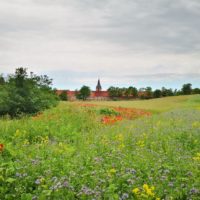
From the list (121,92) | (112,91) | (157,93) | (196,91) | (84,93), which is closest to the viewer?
(84,93)

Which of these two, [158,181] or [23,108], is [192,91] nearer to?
[23,108]

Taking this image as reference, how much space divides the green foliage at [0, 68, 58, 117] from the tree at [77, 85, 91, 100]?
746 inches

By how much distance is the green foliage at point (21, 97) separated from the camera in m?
19.5

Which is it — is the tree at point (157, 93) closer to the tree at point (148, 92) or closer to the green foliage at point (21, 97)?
the tree at point (148, 92)

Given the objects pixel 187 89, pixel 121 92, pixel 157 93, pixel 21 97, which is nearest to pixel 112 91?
pixel 121 92

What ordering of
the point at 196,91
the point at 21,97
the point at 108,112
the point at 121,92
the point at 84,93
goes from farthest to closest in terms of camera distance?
1. the point at 196,91
2. the point at 121,92
3. the point at 84,93
4. the point at 108,112
5. the point at 21,97

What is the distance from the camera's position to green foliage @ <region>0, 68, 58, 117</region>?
19.5 m

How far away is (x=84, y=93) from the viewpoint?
138 ft

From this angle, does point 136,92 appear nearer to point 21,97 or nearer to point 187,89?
point 187,89

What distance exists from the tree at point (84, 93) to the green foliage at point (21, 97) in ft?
62.2

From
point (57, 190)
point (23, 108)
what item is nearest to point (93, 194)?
point (57, 190)

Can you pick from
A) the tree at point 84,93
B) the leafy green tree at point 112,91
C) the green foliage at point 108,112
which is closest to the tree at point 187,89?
A: the leafy green tree at point 112,91

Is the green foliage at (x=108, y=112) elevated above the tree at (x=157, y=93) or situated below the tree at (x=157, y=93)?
below

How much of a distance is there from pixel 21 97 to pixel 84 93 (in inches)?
893
